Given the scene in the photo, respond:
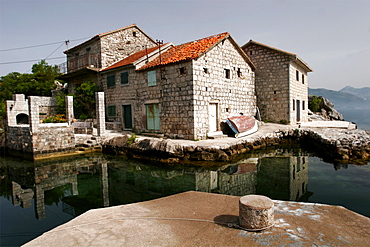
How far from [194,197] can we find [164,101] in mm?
9747

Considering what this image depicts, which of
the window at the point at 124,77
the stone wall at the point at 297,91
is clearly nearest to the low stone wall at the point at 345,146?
the stone wall at the point at 297,91

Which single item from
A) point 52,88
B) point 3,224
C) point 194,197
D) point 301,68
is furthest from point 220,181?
point 52,88

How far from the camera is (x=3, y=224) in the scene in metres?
6.55

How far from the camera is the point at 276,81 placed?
746 inches

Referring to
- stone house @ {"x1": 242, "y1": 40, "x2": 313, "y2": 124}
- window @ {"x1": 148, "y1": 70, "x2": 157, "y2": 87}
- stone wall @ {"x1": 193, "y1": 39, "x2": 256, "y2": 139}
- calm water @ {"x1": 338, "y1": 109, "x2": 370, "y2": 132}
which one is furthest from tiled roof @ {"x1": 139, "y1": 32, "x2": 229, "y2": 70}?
calm water @ {"x1": 338, "y1": 109, "x2": 370, "y2": 132}

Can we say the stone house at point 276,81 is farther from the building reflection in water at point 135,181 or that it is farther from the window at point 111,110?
the window at point 111,110

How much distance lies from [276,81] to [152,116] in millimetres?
10331

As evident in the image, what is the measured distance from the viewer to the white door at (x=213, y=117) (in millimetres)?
14945

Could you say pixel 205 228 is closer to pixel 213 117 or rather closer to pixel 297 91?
pixel 213 117

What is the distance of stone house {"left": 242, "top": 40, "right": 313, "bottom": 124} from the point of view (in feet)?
60.7

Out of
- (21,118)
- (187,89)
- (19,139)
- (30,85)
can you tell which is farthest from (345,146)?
(30,85)

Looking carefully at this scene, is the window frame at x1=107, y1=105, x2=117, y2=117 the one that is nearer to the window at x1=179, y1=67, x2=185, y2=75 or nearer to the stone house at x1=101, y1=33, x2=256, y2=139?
the stone house at x1=101, y1=33, x2=256, y2=139

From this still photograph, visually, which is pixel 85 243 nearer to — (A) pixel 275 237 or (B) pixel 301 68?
Answer: (A) pixel 275 237

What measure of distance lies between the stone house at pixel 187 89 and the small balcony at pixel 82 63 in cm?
303
